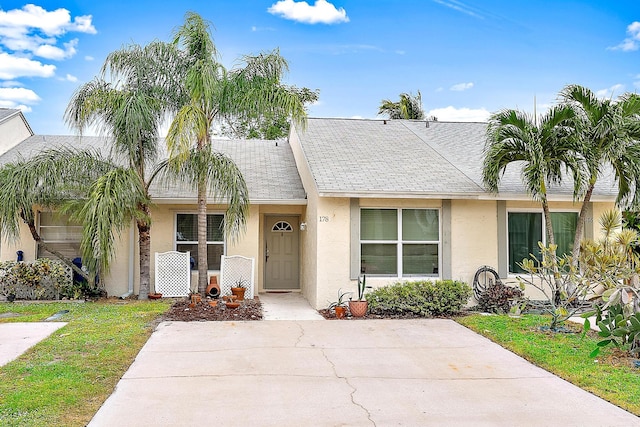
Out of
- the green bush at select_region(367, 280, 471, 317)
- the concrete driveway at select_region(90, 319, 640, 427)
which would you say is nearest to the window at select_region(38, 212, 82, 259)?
the concrete driveway at select_region(90, 319, 640, 427)

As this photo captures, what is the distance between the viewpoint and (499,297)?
10.3 m

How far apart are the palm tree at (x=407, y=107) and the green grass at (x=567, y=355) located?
19.2 metres

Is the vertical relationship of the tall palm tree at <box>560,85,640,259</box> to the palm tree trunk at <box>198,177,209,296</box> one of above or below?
above

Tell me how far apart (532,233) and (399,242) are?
3252 mm

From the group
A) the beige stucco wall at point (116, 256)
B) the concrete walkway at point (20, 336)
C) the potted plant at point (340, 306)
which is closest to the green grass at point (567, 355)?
the potted plant at point (340, 306)

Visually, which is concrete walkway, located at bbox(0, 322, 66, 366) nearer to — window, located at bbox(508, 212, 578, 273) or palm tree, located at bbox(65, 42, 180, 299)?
palm tree, located at bbox(65, 42, 180, 299)

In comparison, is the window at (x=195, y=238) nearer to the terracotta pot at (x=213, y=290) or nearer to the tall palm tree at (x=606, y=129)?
the terracotta pot at (x=213, y=290)

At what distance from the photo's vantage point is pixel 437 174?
11398 millimetres

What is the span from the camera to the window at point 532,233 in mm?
11250

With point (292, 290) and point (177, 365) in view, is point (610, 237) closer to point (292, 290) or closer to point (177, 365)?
point (292, 290)

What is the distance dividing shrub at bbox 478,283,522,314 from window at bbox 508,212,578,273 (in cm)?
99

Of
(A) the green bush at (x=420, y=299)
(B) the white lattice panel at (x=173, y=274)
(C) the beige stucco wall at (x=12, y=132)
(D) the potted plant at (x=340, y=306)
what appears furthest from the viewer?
(C) the beige stucco wall at (x=12, y=132)

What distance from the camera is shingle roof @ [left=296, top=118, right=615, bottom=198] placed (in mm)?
10430

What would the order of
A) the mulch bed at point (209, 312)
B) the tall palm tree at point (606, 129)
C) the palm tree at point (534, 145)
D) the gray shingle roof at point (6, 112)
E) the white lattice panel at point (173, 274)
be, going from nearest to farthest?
the tall palm tree at point (606, 129)
the mulch bed at point (209, 312)
the palm tree at point (534, 145)
the white lattice panel at point (173, 274)
the gray shingle roof at point (6, 112)
